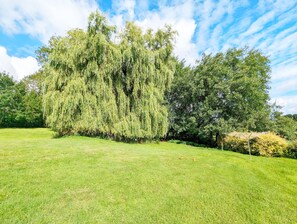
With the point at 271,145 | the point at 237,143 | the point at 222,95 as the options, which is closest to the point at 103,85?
the point at 237,143

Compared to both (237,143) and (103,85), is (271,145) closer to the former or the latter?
(237,143)

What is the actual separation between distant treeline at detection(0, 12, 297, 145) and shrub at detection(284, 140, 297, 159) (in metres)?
3.65

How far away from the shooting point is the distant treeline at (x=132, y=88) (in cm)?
1037

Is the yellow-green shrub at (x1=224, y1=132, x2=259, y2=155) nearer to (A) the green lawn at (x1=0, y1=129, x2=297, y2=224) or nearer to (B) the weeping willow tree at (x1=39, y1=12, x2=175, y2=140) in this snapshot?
(B) the weeping willow tree at (x1=39, y1=12, x2=175, y2=140)

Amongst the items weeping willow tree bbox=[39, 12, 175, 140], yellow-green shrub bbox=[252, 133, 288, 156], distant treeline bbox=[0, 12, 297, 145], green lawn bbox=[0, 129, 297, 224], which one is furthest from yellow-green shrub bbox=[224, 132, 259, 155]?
green lawn bbox=[0, 129, 297, 224]

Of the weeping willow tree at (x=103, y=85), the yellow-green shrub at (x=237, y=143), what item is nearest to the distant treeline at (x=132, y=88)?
the weeping willow tree at (x=103, y=85)

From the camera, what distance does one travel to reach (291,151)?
9.12m

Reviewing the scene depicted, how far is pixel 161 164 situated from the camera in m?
5.36

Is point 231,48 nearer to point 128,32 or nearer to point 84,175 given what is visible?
point 128,32

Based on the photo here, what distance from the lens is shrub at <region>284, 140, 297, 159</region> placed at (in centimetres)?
897

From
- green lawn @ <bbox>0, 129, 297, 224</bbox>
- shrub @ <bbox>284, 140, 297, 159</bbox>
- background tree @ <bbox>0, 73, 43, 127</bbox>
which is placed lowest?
green lawn @ <bbox>0, 129, 297, 224</bbox>

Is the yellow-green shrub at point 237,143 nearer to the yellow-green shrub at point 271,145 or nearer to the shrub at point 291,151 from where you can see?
the yellow-green shrub at point 271,145

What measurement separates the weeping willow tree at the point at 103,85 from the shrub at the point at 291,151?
23.8 feet

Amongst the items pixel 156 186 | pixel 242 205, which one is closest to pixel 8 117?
pixel 156 186
